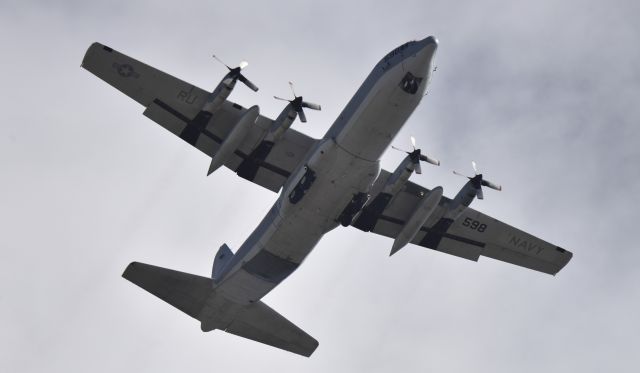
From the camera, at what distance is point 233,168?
36375mm

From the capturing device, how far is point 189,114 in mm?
34625

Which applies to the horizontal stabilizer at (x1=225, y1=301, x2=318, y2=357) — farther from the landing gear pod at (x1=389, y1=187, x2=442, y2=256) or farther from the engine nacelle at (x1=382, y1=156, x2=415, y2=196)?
the engine nacelle at (x1=382, y1=156, x2=415, y2=196)

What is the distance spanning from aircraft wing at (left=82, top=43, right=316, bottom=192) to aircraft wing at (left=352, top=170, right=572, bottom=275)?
528cm

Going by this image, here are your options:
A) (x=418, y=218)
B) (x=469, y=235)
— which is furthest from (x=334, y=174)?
(x=469, y=235)

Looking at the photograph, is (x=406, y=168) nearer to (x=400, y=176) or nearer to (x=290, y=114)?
(x=400, y=176)

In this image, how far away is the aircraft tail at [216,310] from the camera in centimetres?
3594

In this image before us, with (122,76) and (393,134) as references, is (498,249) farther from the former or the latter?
(122,76)

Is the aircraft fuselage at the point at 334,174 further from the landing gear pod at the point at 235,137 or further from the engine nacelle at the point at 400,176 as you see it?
the engine nacelle at the point at 400,176

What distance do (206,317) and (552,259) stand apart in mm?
18477

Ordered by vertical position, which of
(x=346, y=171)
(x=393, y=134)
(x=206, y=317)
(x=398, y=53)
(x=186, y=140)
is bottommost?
(x=206, y=317)

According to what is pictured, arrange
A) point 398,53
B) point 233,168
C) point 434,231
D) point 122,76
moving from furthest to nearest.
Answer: point 434,231 → point 233,168 → point 122,76 → point 398,53

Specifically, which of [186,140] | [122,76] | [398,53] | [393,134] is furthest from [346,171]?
[122,76]

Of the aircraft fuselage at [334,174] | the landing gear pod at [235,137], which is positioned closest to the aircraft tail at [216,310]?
the aircraft fuselage at [334,174]

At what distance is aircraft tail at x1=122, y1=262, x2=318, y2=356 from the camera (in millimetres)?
35938
